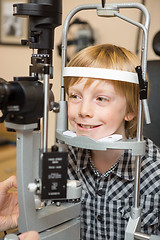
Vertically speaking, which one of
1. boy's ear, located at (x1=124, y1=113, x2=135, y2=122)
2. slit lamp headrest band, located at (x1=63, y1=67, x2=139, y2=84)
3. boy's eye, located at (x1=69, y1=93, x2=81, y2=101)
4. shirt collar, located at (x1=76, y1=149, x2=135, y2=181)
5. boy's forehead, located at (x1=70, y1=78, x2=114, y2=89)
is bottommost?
shirt collar, located at (x1=76, y1=149, x2=135, y2=181)

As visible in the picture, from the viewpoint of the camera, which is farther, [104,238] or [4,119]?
[104,238]

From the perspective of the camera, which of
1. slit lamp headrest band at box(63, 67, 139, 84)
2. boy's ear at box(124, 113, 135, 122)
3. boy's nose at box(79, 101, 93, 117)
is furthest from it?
boy's ear at box(124, 113, 135, 122)

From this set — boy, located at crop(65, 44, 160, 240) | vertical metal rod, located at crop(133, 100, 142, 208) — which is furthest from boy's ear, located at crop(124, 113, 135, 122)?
vertical metal rod, located at crop(133, 100, 142, 208)

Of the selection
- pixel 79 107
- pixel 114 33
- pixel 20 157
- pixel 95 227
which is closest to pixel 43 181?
pixel 20 157

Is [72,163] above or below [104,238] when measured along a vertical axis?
above

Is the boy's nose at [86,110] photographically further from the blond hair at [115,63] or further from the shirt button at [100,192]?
the shirt button at [100,192]

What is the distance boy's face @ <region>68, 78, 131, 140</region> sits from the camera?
3.54 feet

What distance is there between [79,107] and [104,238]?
20.4 inches

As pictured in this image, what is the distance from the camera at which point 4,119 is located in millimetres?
809

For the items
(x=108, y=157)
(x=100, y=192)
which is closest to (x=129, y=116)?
(x=108, y=157)

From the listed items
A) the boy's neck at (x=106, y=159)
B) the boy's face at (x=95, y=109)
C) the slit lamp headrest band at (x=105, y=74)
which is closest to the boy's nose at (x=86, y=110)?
the boy's face at (x=95, y=109)

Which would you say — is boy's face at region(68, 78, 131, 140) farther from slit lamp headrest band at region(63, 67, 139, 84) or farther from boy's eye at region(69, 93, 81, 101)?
slit lamp headrest band at region(63, 67, 139, 84)

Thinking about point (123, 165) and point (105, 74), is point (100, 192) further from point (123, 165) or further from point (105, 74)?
point (105, 74)

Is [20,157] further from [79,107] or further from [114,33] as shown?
[114,33]
